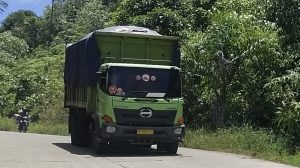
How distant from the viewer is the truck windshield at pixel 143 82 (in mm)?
15570

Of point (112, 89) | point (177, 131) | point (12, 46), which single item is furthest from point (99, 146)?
point (12, 46)

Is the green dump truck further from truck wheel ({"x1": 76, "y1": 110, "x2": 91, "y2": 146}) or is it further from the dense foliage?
the dense foliage

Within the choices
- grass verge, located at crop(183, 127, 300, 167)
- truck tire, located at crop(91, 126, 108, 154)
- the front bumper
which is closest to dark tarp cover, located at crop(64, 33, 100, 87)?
truck tire, located at crop(91, 126, 108, 154)

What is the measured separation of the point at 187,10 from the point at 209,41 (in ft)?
21.6

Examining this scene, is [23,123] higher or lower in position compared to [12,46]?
lower

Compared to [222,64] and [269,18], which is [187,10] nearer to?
[269,18]

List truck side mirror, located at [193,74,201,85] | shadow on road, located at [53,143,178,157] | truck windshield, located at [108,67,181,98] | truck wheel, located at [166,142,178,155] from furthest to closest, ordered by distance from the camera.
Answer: truck side mirror, located at [193,74,201,85], truck wheel, located at [166,142,178,155], shadow on road, located at [53,143,178,157], truck windshield, located at [108,67,181,98]

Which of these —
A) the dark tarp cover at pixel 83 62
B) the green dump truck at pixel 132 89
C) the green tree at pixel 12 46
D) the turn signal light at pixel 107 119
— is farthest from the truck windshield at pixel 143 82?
the green tree at pixel 12 46

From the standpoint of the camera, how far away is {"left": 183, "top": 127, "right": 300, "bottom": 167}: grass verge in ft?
52.7

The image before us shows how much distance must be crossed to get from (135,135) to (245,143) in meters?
4.11

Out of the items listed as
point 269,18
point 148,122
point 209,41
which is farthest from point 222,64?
point 148,122

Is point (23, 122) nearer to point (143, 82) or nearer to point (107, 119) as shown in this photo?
point (107, 119)

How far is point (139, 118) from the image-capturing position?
1549 cm

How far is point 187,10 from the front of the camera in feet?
89.7
